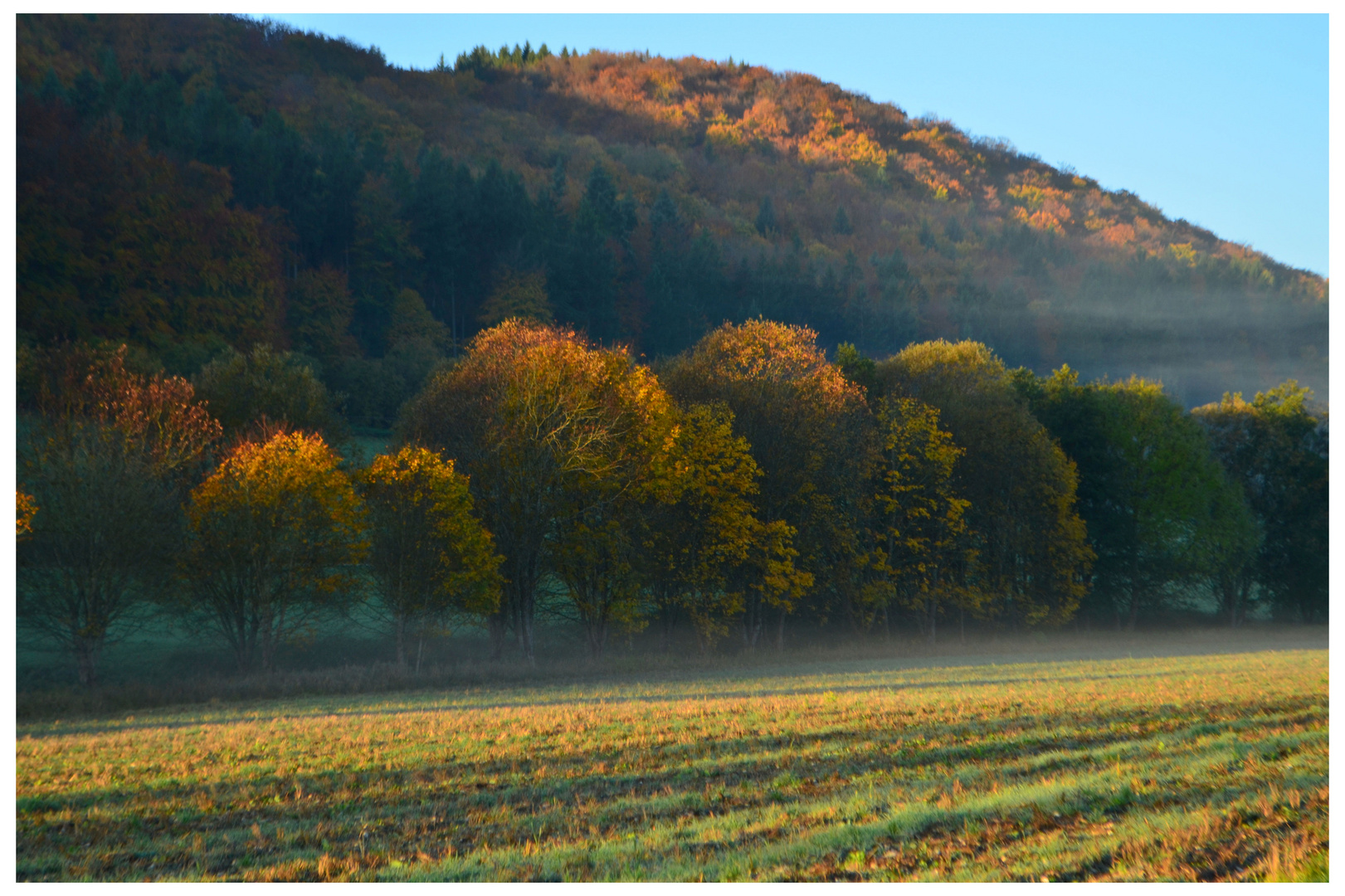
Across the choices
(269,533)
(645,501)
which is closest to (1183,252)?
(645,501)

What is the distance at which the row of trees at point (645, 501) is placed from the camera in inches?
1256

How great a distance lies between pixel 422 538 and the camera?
3397 centimetres

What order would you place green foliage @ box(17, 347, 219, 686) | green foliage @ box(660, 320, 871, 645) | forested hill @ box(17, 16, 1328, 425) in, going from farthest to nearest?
forested hill @ box(17, 16, 1328, 425), green foliage @ box(660, 320, 871, 645), green foliage @ box(17, 347, 219, 686)

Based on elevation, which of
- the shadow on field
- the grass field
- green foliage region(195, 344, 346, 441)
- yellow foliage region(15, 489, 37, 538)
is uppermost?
green foliage region(195, 344, 346, 441)

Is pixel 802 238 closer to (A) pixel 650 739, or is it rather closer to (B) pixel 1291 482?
(B) pixel 1291 482

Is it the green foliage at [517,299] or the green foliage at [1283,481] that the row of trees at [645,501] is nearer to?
the green foliage at [1283,481]

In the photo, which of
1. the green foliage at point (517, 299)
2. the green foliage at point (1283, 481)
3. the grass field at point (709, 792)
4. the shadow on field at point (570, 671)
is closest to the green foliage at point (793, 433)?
the shadow on field at point (570, 671)

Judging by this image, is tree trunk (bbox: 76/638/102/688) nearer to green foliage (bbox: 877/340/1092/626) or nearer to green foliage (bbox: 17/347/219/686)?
green foliage (bbox: 17/347/219/686)

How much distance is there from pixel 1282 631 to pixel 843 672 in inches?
1491

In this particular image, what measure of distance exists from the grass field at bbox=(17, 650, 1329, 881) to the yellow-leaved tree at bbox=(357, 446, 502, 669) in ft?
43.9

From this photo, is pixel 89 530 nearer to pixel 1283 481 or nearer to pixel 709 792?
pixel 709 792

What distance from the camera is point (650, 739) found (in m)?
15.3

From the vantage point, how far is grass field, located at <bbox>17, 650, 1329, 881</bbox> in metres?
8.05

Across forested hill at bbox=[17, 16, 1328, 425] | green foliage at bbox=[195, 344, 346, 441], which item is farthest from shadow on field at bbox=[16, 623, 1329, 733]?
forested hill at bbox=[17, 16, 1328, 425]
